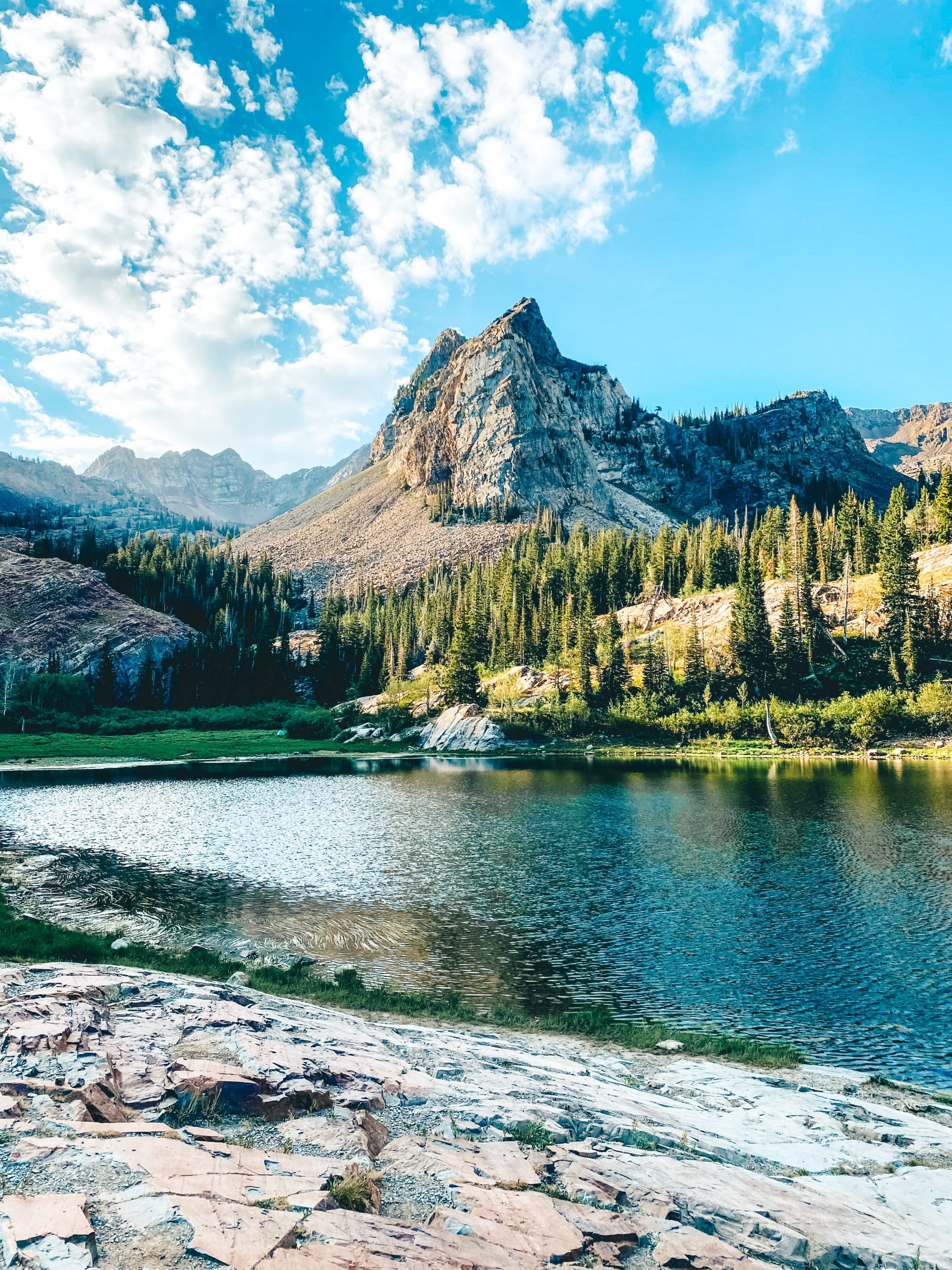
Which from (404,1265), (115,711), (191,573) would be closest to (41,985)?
(404,1265)

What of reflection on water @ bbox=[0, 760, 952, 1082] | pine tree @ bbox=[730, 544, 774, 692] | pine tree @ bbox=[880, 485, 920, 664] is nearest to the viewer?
reflection on water @ bbox=[0, 760, 952, 1082]

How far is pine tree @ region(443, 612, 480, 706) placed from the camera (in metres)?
→ 118

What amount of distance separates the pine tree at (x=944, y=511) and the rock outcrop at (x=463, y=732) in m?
90.4

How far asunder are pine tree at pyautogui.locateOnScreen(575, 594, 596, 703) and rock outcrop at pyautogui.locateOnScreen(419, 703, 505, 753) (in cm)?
1698

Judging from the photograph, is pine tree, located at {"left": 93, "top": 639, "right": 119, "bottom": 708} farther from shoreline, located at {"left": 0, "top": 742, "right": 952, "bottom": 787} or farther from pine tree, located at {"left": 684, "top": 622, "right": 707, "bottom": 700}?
pine tree, located at {"left": 684, "top": 622, "right": 707, "bottom": 700}

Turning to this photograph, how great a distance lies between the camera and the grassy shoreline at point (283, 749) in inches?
3406

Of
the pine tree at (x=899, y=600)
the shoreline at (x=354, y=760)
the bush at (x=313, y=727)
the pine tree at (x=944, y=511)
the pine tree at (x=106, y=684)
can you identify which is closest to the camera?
the shoreline at (x=354, y=760)

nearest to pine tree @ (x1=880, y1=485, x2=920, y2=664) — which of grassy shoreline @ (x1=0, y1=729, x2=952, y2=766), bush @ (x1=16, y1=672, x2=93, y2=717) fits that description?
A: grassy shoreline @ (x1=0, y1=729, x2=952, y2=766)

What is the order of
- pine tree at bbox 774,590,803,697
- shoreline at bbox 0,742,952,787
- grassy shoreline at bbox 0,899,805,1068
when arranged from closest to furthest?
grassy shoreline at bbox 0,899,805,1068, shoreline at bbox 0,742,952,787, pine tree at bbox 774,590,803,697

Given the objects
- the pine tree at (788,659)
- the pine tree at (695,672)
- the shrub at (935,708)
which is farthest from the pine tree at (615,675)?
the shrub at (935,708)

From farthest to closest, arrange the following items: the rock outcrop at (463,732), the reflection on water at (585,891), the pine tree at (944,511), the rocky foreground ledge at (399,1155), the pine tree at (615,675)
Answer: the pine tree at (944,511) < the pine tree at (615,675) < the rock outcrop at (463,732) < the reflection on water at (585,891) < the rocky foreground ledge at (399,1155)

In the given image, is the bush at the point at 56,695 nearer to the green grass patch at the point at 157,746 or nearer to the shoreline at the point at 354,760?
the green grass patch at the point at 157,746

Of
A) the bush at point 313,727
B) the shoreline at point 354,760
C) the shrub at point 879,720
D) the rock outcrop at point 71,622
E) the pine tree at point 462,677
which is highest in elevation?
the rock outcrop at point 71,622

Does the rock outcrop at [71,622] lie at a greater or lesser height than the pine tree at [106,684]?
greater
